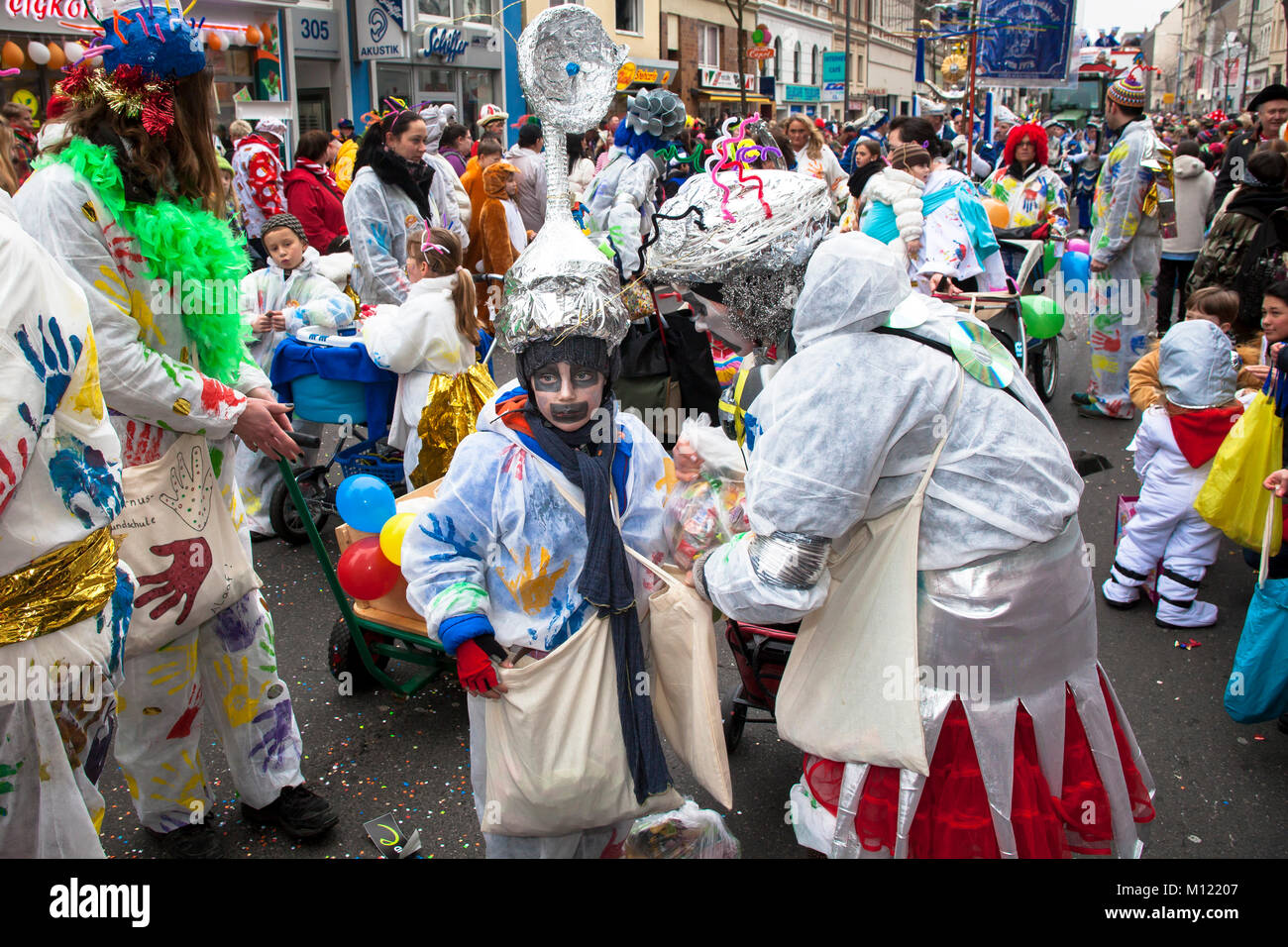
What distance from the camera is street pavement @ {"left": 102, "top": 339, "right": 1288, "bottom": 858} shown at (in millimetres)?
3176

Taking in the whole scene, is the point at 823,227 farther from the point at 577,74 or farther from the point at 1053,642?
the point at 577,74

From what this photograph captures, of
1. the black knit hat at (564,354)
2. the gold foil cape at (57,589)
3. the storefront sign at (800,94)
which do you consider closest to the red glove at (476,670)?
the black knit hat at (564,354)

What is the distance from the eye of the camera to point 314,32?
20.7 m

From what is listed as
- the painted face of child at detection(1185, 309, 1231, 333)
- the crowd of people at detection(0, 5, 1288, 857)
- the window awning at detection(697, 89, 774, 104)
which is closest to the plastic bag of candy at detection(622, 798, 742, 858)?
the crowd of people at detection(0, 5, 1288, 857)

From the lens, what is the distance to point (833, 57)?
35.2 metres

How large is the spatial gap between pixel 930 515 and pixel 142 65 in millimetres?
2261

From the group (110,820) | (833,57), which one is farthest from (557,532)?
(833,57)

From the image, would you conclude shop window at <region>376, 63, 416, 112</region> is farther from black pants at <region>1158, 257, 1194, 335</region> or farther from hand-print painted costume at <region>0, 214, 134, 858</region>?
hand-print painted costume at <region>0, 214, 134, 858</region>

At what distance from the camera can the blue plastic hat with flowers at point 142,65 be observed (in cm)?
260

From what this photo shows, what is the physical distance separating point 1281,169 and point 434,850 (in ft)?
22.4

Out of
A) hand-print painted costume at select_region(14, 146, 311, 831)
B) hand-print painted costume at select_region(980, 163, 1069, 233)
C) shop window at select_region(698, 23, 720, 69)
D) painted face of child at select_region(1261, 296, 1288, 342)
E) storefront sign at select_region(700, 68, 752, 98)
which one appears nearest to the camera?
hand-print painted costume at select_region(14, 146, 311, 831)

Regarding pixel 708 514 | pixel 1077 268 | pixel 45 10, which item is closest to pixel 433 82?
pixel 45 10

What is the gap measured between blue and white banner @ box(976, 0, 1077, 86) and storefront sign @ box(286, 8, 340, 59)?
45.5 ft

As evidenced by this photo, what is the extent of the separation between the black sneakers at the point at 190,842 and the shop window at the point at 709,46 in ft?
121
